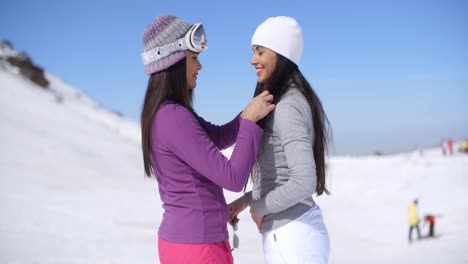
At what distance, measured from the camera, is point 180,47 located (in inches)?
109

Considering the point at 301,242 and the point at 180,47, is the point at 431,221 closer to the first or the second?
the point at 301,242

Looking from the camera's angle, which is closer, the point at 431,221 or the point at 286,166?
the point at 286,166

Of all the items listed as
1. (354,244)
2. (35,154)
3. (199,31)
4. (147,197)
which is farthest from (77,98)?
(199,31)

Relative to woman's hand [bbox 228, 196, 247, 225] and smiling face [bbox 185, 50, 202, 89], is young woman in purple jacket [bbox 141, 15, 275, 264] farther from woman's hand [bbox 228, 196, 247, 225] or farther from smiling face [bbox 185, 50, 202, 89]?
woman's hand [bbox 228, 196, 247, 225]

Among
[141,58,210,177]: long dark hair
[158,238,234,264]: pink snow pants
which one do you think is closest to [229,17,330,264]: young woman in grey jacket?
[158,238,234,264]: pink snow pants

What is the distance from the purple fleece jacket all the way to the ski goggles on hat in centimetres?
35

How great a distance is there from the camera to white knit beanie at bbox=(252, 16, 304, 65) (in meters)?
2.80

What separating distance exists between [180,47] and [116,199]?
39.1 ft

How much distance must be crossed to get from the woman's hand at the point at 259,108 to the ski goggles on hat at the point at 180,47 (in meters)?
0.49

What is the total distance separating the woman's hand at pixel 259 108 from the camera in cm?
262

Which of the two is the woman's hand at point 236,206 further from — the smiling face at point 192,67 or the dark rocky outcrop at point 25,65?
the dark rocky outcrop at point 25,65

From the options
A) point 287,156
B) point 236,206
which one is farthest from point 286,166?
point 236,206

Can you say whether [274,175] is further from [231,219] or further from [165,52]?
[165,52]

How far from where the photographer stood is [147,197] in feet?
49.8
